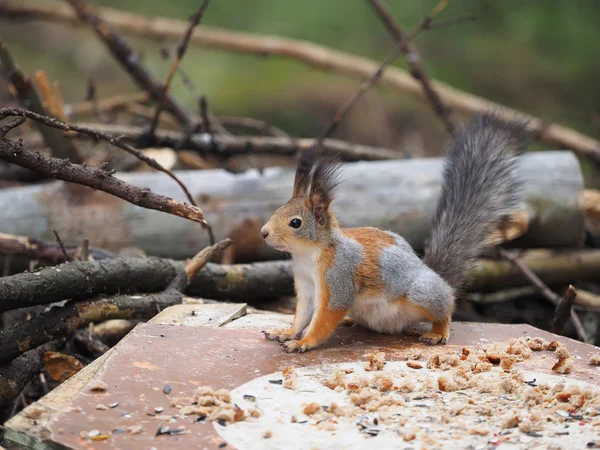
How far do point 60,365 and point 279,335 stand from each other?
955mm

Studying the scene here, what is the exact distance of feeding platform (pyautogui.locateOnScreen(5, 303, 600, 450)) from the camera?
6.61 feet

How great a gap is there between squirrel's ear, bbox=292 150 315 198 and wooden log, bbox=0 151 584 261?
1466 millimetres

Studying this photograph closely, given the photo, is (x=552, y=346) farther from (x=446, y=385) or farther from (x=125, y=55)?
Answer: (x=125, y=55)

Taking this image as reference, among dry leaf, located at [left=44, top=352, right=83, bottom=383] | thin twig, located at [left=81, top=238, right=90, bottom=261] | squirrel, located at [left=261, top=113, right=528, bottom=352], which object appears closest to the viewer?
squirrel, located at [left=261, top=113, right=528, bottom=352]

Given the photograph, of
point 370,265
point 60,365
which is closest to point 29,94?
point 60,365

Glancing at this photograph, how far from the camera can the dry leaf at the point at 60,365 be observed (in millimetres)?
3127

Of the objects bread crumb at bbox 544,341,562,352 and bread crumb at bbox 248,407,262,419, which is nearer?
bread crumb at bbox 248,407,262,419

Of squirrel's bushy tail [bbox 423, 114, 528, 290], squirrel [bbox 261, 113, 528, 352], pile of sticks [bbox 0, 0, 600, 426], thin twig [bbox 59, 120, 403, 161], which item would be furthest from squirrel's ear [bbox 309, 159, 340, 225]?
thin twig [bbox 59, 120, 403, 161]

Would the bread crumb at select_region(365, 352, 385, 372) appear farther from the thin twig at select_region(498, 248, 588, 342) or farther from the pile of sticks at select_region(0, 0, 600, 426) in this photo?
the thin twig at select_region(498, 248, 588, 342)

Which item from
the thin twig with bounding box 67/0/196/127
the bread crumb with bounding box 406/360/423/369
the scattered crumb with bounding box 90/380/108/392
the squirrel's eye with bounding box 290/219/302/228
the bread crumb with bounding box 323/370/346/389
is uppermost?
the thin twig with bounding box 67/0/196/127

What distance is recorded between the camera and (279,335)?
2924 mm

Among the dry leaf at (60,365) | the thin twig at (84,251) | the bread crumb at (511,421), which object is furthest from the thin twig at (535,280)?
the dry leaf at (60,365)

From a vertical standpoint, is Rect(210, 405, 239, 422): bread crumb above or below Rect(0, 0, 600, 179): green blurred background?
below

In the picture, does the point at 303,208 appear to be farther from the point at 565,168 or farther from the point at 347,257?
the point at 565,168
